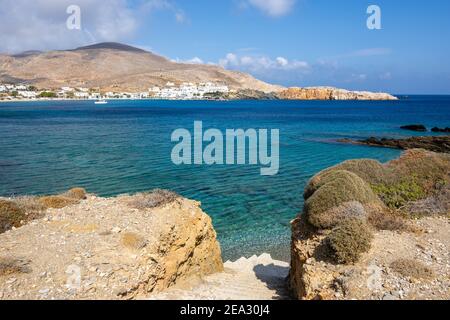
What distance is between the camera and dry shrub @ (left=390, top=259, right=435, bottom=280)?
26.8 feet

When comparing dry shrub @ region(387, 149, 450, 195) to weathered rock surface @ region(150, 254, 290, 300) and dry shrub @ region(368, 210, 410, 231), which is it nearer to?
dry shrub @ region(368, 210, 410, 231)

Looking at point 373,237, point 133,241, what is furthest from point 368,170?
point 133,241

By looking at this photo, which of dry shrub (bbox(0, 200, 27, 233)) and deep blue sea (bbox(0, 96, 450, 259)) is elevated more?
dry shrub (bbox(0, 200, 27, 233))

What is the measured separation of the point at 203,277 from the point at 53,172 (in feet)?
67.4

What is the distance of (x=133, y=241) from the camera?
1008cm

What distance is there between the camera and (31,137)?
1930 inches

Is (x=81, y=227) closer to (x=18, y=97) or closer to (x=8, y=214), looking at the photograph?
(x=8, y=214)

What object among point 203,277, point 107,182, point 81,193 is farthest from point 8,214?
point 107,182

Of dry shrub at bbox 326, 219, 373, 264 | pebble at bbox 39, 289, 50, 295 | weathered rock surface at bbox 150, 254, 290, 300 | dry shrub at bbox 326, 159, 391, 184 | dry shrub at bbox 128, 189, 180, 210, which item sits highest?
dry shrub at bbox 326, 159, 391, 184

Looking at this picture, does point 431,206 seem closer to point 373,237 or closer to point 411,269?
point 373,237

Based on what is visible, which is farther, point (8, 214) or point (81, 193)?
point (81, 193)

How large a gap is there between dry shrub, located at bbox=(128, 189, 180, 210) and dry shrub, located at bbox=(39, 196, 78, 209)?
207 cm

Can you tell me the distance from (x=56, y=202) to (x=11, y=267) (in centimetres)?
472

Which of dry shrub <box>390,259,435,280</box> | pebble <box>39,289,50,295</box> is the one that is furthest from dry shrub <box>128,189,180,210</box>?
dry shrub <box>390,259,435,280</box>
